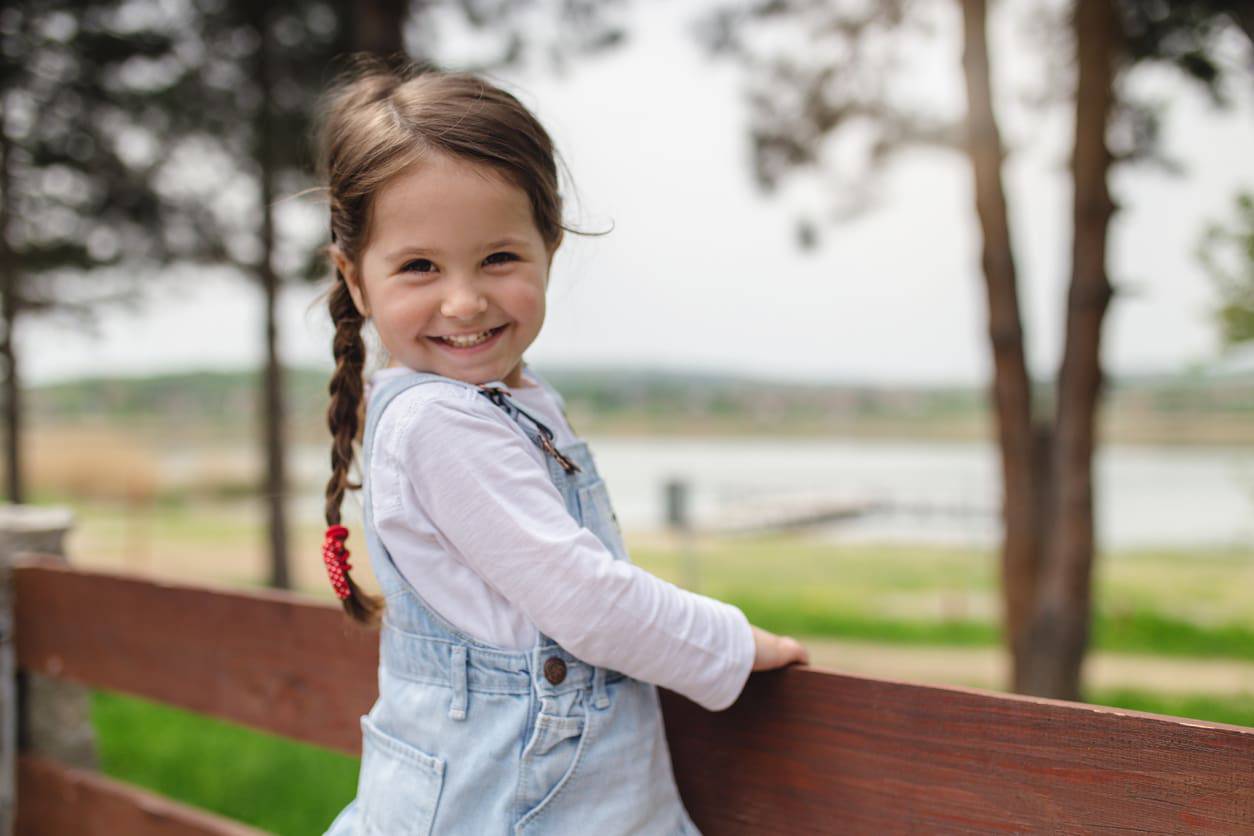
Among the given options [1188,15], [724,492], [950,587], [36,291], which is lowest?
[950,587]

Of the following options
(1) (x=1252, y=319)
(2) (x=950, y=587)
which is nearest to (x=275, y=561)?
(2) (x=950, y=587)

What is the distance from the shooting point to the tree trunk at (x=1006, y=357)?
4.88 meters

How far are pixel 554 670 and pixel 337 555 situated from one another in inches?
13.6

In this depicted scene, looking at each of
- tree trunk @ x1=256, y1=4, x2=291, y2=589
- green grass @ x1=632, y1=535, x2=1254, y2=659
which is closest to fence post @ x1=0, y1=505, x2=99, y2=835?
green grass @ x1=632, y1=535, x2=1254, y2=659

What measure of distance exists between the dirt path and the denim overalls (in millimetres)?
5295

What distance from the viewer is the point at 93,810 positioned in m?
2.32

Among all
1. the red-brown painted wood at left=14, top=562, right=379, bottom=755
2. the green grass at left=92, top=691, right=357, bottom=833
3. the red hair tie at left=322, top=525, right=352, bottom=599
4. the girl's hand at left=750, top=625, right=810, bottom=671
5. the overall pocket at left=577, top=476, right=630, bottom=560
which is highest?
the overall pocket at left=577, top=476, right=630, bottom=560

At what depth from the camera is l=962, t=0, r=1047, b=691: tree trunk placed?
4.88m

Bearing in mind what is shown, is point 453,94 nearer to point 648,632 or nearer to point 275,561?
point 648,632

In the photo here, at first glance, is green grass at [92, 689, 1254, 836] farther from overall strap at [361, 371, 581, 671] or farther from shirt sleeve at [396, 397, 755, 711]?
shirt sleeve at [396, 397, 755, 711]

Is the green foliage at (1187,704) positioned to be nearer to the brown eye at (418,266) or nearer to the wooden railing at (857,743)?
the wooden railing at (857,743)

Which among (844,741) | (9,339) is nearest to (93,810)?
(844,741)

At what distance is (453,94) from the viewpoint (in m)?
1.30

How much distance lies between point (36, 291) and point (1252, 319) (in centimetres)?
943
